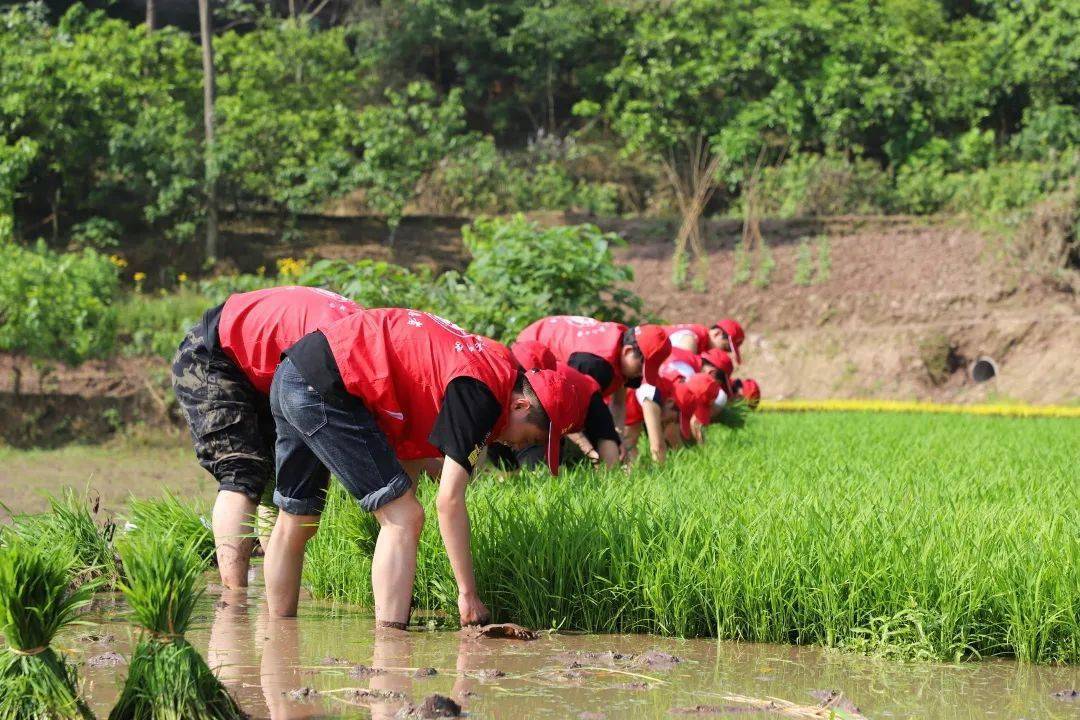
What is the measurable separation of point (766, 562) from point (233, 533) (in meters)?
2.16

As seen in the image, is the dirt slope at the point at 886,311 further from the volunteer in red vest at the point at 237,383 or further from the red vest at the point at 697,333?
the volunteer in red vest at the point at 237,383

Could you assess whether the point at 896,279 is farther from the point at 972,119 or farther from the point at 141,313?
the point at 141,313

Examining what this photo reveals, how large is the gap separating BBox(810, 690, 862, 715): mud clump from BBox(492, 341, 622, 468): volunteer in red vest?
2.84 meters

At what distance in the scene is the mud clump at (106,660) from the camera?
12.7ft

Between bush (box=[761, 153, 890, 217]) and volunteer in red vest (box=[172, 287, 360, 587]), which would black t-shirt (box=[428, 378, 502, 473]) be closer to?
volunteer in red vest (box=[172, 287, 360, 587])

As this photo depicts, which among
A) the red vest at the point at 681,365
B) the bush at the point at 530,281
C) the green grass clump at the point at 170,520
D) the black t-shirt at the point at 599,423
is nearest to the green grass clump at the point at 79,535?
the green grass clump at the point at 170,520

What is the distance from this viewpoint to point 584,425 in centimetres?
698

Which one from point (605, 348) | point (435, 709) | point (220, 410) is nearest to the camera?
point (435, 709)

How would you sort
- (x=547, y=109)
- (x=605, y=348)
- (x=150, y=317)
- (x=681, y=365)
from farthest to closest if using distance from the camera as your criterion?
(x=547, y=109)
(x=150, y=317)
(x=681, y=365)
(x=605, y=348)

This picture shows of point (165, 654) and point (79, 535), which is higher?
point (165, 654)

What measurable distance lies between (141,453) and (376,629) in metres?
6.71

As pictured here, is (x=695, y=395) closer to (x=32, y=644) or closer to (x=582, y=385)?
(x=582, y=385)

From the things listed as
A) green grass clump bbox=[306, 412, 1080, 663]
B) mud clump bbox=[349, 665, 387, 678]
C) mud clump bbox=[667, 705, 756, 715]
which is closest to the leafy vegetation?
green grass clump bbox=[306, 412, 1080, 663]

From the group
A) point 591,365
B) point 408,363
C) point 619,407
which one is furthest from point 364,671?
point 619,407
